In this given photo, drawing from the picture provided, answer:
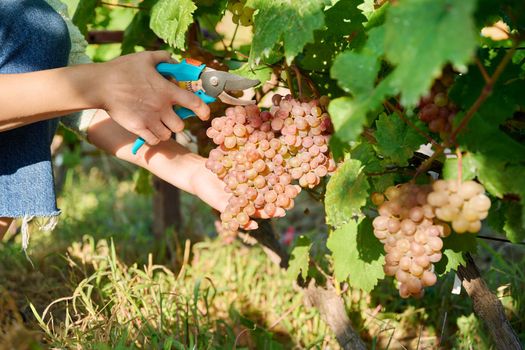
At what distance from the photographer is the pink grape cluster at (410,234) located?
1.06 metres

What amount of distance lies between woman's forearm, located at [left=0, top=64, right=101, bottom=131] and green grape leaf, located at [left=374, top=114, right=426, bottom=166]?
0.54 metres

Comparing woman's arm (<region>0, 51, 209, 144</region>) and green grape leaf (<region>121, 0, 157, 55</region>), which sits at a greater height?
woman's arm (<region>0, 51, 209, 144</region>)

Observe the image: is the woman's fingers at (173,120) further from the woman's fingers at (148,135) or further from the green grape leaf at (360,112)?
the green grape leaf at (360,112)

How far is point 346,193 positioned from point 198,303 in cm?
97

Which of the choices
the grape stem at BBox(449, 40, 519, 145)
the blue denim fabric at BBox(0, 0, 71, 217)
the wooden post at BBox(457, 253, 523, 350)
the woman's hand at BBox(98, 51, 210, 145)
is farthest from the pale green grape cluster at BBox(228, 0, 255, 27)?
the wooden post at BBox(457, 253, 523, 350)

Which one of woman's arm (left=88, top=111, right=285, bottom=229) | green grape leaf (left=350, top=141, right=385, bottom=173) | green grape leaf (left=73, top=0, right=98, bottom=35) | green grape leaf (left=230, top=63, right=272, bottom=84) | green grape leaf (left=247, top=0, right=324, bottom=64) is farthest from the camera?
green grape leaf (left=73, top=0, right=98, bottom=35)

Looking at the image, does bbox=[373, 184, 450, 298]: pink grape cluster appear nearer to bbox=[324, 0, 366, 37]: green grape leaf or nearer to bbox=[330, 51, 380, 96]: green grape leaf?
bbox=[330, 51, 380, 96]: green grape leaf

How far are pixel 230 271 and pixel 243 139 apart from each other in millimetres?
1039

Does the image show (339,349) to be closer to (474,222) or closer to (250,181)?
(250,181)

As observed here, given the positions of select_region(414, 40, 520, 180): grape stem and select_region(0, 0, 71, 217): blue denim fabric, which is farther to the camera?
select_region(0, 0, 71, 217): blue denim fabric

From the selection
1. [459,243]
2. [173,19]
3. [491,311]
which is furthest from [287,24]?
[491,311]

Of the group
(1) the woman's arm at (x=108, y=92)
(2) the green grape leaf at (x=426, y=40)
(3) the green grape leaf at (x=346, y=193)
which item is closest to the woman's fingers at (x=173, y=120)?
(1) the woman's arm at (x=108, y=92)

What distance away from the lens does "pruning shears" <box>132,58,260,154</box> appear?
133 centimetres

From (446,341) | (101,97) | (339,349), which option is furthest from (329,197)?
(446,341)
